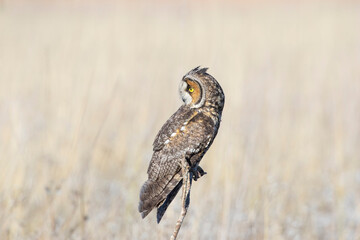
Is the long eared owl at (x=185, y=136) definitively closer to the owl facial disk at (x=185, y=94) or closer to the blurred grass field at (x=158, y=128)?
the owl facial disk at (x=185, y=94)

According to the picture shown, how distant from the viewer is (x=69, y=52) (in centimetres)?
451

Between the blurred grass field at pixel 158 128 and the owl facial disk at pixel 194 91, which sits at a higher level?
the blurred grass field at pixel 158 128

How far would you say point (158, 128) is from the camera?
440 cm

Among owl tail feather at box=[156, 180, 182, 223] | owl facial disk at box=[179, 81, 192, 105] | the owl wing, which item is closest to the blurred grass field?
owl tail feather at box=[156, 180, 182, 223]

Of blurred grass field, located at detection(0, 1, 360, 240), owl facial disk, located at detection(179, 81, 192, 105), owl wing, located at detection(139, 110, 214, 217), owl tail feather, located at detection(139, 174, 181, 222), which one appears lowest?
owl tail feather, located at detection(139, 174, 181, 222)

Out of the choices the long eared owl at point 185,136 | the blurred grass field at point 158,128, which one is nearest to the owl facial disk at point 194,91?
the long eared owl at point 185,136

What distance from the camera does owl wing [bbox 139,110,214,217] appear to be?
1.74m

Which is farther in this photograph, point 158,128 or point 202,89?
point 158,128

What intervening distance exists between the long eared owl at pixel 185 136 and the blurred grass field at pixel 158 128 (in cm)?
70

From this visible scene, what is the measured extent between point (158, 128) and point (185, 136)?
8.65 feet

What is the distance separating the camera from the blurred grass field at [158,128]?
2896mm

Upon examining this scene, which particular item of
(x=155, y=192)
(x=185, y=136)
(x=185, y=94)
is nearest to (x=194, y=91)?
(x=185, y=94)

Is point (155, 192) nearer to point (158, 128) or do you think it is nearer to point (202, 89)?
point (202, 89)

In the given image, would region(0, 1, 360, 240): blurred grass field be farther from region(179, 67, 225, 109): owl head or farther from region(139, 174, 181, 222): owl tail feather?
region(179, 67, 225, 109): owl head
